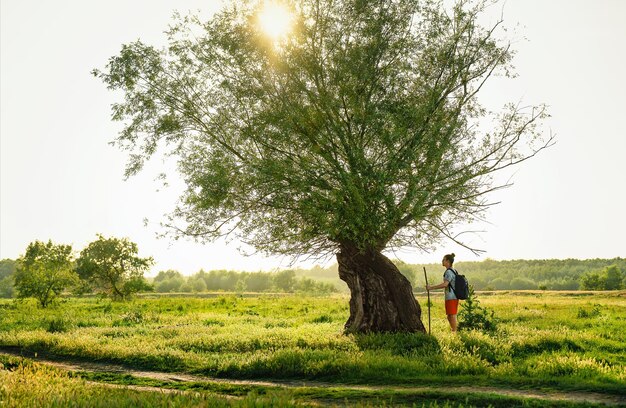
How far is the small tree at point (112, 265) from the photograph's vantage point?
62531 millimetres

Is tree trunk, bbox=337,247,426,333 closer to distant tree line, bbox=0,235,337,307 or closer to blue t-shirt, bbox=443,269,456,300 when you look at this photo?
blue t-shirt, bbox=443,269,456,300

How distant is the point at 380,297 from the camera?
22.5m

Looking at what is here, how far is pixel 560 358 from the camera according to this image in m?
15.9

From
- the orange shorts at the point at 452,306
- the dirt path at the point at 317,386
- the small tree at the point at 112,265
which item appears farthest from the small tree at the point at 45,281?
the orange shorts at the point at 452,306

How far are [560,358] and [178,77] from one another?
17.8 meters

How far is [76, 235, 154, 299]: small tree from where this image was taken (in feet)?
205

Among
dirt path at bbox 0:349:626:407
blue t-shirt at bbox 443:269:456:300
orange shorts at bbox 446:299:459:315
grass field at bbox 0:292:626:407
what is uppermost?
blue t-shirt at bbox 443:269:456:300

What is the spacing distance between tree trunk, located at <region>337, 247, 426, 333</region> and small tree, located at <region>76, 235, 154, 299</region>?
148 feet

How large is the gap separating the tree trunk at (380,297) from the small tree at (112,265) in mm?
45172

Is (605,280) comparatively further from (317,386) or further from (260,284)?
(317,386)

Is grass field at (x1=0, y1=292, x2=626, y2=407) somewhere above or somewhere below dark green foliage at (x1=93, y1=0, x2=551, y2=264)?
below

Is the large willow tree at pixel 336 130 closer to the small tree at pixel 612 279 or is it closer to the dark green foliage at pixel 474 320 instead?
the dark green foliage at pixel 474 320

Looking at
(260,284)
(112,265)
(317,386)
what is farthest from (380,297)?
(260,284)

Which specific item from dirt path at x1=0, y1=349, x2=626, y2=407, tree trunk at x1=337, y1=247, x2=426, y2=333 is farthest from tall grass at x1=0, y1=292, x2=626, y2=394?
tree trunk at x1=337, y1=247, x2=426, y2=333
